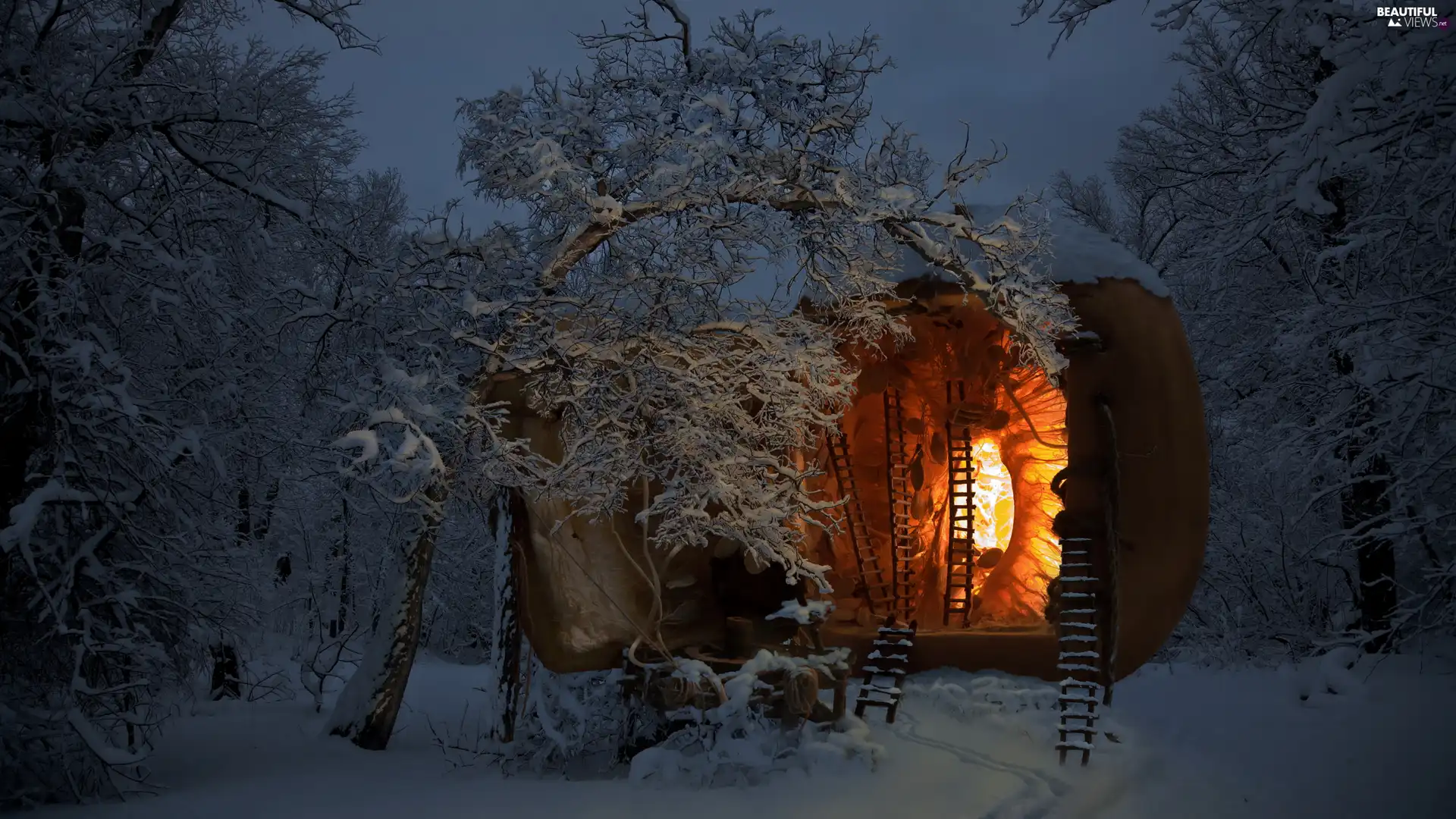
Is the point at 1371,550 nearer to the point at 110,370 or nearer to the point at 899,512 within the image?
the point at 899,512

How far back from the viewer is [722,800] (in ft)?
17.7

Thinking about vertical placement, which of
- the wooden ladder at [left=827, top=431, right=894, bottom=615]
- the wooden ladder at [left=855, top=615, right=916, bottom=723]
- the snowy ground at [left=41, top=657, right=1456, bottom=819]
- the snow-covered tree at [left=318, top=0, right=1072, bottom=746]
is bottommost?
the snowy ground at [left=41, top=657, right=1456, bottom=819]

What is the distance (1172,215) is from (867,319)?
26.7 feet

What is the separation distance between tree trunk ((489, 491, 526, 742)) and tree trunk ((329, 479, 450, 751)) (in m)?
0.62

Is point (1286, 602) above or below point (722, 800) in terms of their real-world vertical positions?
above

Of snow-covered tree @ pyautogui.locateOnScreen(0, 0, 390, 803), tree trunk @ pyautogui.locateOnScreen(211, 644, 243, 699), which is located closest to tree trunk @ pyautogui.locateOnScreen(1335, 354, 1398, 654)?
snow-covered tree @ pyautogui.locateOnScreen(0, 0, 390, 803)

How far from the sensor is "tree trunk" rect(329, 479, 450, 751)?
7.38m

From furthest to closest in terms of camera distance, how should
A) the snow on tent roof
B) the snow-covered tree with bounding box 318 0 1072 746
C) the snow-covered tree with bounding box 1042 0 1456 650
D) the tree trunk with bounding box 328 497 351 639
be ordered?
the tree trunk with bounding box 328 497 351 639 → the snow on tent roof → the snow-covered tree with bounding box 318 0 1072 746 → the snow-covered tree with bounding box 1042 0 1456 650

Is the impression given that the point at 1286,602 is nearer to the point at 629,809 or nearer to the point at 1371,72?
the point at 1371,72

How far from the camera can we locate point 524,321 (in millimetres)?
6605

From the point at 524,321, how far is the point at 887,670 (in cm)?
433

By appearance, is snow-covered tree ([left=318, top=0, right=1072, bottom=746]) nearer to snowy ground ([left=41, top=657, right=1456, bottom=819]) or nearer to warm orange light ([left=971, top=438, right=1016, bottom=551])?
snowy ground ([left=41, top=657, right=1456, bottom=819])

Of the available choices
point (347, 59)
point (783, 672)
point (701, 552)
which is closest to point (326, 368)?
point (347, 59)

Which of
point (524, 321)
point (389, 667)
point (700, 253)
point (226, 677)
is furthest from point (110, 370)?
point (226, 677)
